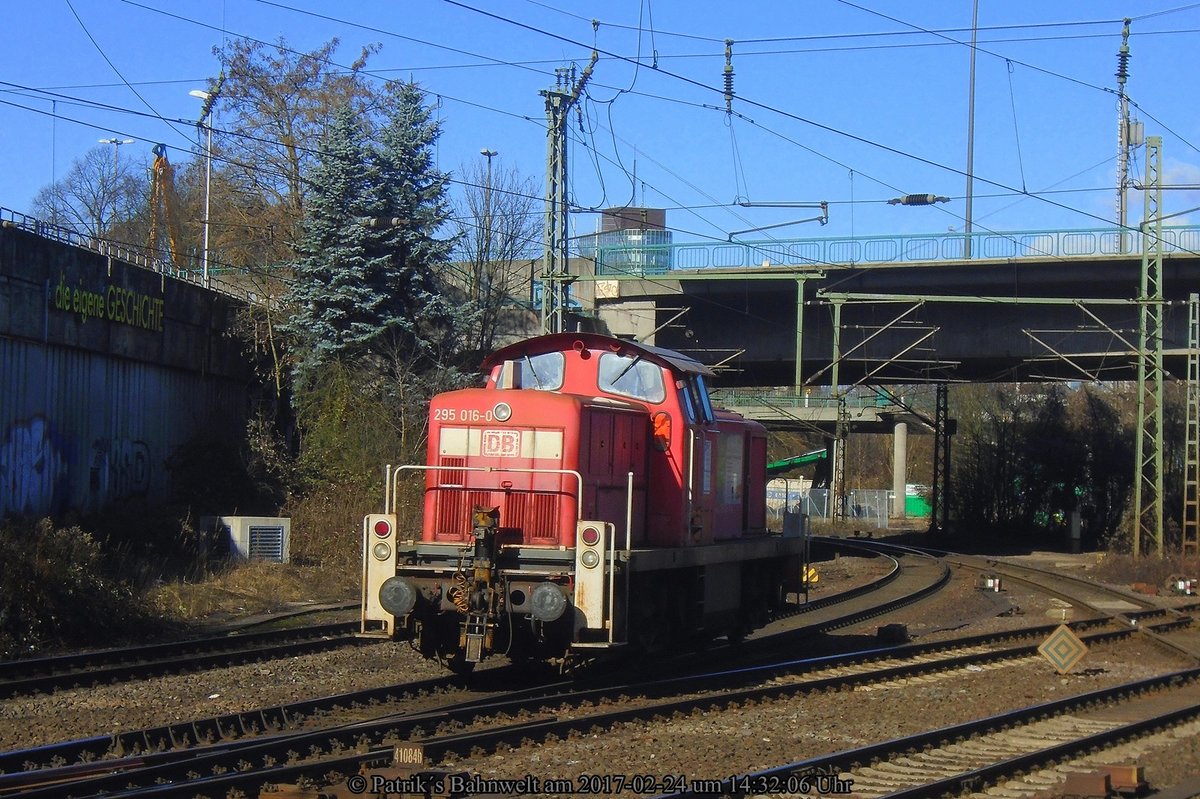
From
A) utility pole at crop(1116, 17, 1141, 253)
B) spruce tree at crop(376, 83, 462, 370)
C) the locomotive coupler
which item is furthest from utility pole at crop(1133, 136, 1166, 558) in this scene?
the locomotive coupler

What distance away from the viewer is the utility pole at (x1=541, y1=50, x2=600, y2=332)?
70.7ft

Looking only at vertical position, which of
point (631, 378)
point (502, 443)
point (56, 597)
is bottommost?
point (56, 597)

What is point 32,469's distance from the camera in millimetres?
19953

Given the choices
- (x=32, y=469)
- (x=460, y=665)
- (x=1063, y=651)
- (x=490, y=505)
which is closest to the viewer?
(x=490, y=505)

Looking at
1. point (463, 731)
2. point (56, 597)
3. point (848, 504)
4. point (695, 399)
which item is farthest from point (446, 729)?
point (848, 504)

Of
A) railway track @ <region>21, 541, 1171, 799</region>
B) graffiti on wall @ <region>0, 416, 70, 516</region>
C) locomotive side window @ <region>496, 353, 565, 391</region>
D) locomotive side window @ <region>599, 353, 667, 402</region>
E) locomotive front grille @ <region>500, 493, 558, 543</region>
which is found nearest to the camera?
railway track @ <region>21, 541, 1171, 799</region>

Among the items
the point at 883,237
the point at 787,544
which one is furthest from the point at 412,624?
the point at 883,237

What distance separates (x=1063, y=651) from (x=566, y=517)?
667cm

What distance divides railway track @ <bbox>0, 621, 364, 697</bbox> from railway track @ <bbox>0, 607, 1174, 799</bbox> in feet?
8.34

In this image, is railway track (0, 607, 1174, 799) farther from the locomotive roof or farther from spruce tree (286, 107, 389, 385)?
spruce tree (286, 107, 389, 385)

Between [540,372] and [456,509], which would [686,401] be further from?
[456,509]

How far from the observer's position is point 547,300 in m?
21.8

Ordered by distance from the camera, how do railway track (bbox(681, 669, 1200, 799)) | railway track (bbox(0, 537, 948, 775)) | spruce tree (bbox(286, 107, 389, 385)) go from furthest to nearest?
spruce tree (bbox(286, 107, 389, 385))
railway track (bbox(0, 537, 948, 775))
railway track (bbox(681, 669, 1200, 799))

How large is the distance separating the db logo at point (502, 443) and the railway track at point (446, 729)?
217cm
